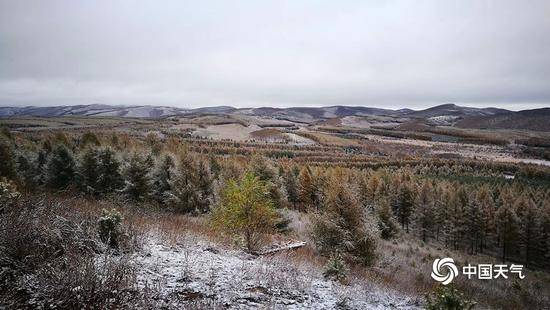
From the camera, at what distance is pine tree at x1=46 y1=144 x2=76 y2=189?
32094 millimetres

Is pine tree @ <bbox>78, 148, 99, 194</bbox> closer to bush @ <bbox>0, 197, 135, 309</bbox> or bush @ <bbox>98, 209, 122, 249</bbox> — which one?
bush @ <bbox>98, 209, 122, 249</bbox>

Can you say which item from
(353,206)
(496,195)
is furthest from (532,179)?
(353,206)

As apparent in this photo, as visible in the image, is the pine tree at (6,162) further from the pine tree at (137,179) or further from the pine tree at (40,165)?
the pine tree at (137,179)

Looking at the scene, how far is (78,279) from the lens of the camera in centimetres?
533

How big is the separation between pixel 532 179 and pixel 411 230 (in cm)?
9444

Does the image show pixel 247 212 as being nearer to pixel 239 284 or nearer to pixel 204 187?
pixel 239 284

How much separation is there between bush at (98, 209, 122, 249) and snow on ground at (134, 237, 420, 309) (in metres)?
0.75

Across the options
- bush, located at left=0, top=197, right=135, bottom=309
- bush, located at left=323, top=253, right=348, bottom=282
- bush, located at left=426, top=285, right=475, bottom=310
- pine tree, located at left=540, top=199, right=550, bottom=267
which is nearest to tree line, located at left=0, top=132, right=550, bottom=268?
pine tree, located at left=540, top=199, right=550, bottom=267

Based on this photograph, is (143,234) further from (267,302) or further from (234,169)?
(234,169)

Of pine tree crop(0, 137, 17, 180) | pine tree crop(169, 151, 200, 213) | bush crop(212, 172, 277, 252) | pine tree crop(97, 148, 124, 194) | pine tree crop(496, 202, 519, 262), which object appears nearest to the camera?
bush crop(212, 172, 277, 252)

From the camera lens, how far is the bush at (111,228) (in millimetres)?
8047

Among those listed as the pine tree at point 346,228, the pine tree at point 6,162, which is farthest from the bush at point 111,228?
the pine tree at point 6,162

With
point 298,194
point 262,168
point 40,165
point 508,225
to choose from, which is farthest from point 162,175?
point 508,225

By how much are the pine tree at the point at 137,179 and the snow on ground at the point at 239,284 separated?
21.1 metres
